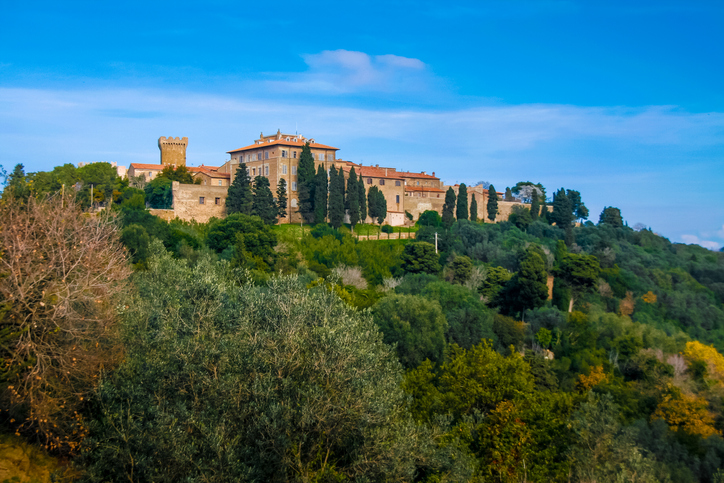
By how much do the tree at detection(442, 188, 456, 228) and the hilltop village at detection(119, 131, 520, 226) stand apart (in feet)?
9.66

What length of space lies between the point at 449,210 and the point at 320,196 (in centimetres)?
1465

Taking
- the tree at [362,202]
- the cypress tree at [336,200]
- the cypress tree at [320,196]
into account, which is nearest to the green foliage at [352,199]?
the cypress tree at [336,200]

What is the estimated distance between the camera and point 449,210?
60906 mm

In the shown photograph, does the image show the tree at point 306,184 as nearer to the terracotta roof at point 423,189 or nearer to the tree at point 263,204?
the tree at point 263,204

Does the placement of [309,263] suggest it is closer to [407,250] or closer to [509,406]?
[407,250]

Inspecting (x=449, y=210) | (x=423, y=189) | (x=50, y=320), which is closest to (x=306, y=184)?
(x=449, y=210)

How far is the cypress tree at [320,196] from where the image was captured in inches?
2068

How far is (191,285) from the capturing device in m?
16.7

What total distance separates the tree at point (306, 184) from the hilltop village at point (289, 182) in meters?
1.07

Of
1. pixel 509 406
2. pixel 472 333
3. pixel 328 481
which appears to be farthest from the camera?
pixel 472 333

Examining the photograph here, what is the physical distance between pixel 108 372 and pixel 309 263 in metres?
30.8

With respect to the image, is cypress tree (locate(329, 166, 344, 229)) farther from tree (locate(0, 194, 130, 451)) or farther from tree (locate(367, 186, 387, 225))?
tree (locate(0, 194, 130, 451))

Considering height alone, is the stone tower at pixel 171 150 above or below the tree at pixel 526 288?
above

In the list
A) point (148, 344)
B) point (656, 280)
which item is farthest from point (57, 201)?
point (656, 280)
